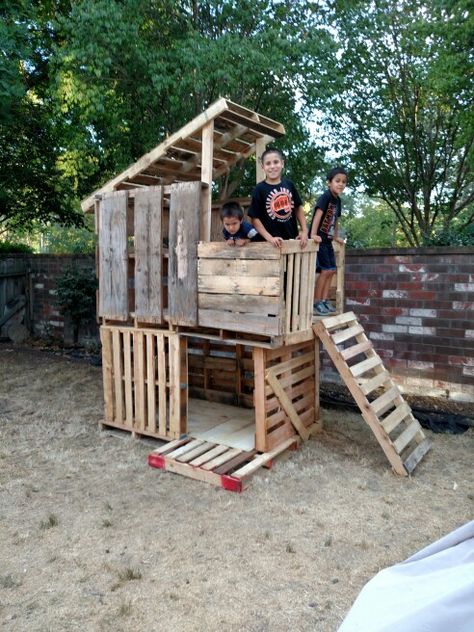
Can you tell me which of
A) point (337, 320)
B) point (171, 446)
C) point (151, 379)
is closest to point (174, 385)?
point (151, 379)

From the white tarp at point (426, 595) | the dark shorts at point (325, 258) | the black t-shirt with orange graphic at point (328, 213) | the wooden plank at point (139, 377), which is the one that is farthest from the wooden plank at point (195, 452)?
the white tarp at point (426, 595)

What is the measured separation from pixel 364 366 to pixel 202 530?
6.99ft

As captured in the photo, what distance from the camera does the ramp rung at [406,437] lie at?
14.6ft

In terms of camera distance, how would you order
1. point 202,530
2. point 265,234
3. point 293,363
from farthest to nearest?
point 293,363 → point 265,234 → point 202,530

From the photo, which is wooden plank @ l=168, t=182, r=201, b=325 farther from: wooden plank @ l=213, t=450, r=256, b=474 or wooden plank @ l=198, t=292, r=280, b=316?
wooden plank @ l=213, t=450, r=256, b=474

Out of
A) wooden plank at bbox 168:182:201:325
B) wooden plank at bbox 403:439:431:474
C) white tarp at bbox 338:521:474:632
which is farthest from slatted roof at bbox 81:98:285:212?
white tarp at bbox 338:521:474:632

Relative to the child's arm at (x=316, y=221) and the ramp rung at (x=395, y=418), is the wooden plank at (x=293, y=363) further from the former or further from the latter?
the child's arm at (x=316, y=221)

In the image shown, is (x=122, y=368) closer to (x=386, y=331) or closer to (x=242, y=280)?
(x=242, y=280)

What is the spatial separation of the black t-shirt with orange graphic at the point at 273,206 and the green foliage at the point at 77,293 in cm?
549

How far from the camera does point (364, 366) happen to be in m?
4.71

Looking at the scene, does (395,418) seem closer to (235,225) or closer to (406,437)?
(406,437)

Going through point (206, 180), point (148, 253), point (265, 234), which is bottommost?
point (148, 253)

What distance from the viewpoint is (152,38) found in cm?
752

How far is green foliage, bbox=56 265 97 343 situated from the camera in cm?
946
